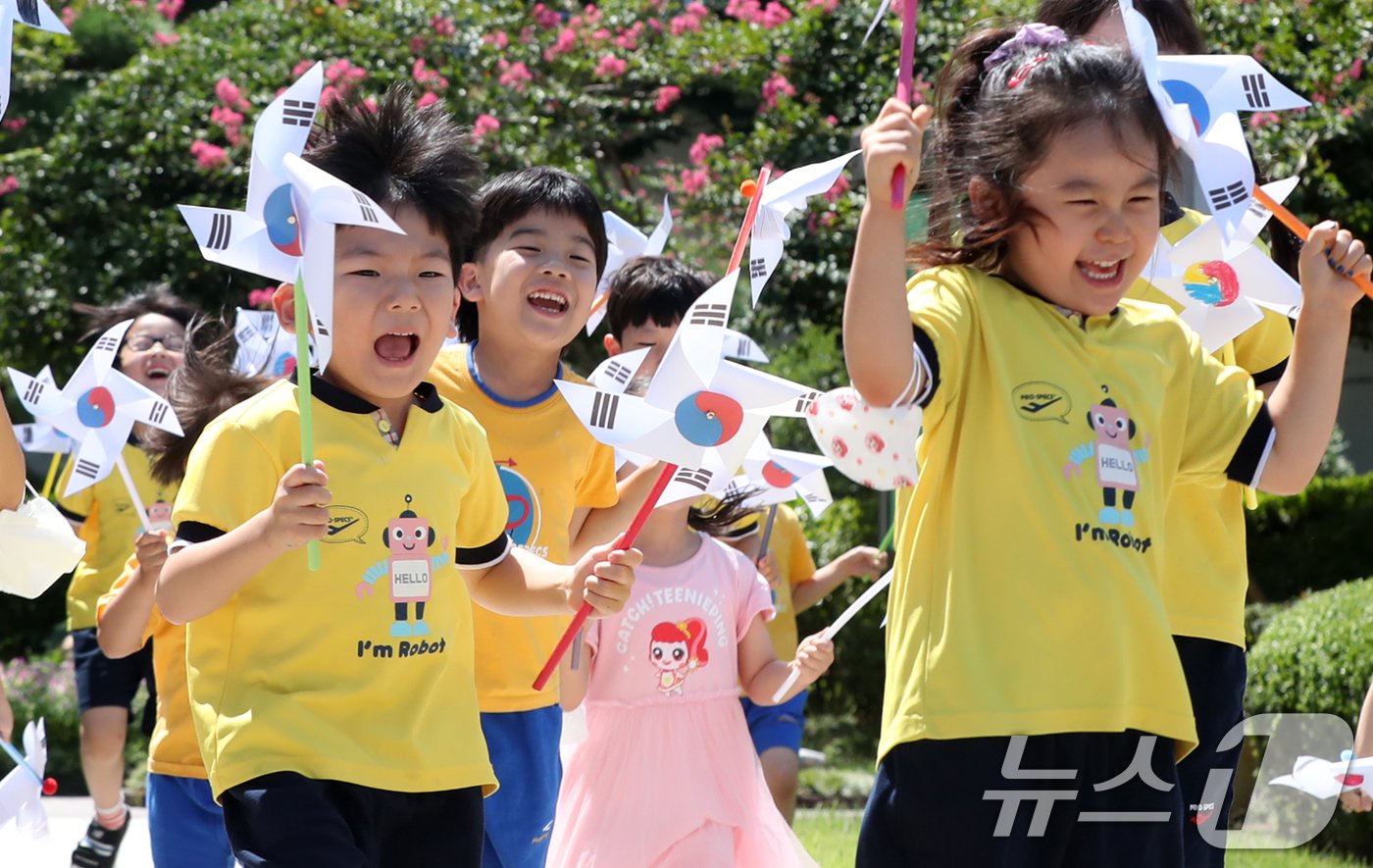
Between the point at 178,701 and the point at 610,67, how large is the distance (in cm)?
707

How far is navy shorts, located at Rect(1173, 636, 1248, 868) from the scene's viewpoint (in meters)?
3.43

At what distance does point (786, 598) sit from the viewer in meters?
6.53

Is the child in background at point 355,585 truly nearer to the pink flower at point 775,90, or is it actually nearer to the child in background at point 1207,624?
the child in background at point 1207,624

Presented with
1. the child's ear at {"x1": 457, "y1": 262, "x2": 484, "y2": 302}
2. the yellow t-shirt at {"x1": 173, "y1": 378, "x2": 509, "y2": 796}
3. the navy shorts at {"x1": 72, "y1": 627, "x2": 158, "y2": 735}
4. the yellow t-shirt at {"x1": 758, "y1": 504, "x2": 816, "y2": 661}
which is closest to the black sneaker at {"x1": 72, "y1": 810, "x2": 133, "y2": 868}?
the navy shorts at {"x1": 72, "y1": 627, "x2": 158, "y2": 735}

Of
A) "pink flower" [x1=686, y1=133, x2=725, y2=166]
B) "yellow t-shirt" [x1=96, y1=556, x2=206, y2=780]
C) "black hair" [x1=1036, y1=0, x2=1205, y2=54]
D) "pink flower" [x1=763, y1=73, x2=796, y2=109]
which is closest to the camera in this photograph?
"black hair" [x1=1036, y1=0, x2=1205, y2=54]

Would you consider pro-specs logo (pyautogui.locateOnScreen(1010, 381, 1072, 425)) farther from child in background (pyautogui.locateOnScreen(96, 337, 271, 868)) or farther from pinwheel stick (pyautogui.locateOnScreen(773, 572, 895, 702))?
child in background (pyautogui.locateOnScreen(96, 337, 271, 868))

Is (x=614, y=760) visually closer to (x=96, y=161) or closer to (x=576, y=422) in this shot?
(x=576, y=422)

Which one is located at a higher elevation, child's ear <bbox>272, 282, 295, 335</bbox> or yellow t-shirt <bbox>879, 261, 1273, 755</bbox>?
child's ear <bbox>272, 282, 295, 335</bbox>

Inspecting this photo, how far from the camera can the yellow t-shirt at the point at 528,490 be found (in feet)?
13.4

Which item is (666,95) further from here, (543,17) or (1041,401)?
(1041,401)

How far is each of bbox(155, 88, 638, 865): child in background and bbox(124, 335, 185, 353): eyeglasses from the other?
11.3ft

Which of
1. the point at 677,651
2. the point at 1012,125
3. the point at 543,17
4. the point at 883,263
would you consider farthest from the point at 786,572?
the point at 543,17

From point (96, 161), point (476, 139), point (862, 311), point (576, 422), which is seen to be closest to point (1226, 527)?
point (862, 311)

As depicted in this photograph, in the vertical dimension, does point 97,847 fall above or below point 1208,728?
below
